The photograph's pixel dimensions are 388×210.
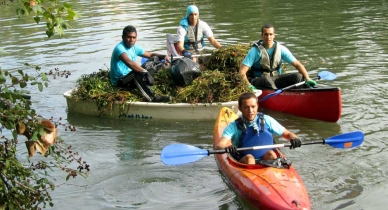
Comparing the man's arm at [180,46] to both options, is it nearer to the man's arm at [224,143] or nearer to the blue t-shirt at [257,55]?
the blue t-shirt at [257,55]

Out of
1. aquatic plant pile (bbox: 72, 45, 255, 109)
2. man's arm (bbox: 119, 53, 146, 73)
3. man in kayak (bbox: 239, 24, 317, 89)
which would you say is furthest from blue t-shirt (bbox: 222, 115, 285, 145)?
man's arm (bbox: 119, 53, 146, 73)

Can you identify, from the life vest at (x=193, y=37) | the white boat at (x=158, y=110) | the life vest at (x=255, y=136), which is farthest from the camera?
the life vest at (x=193, y=37)

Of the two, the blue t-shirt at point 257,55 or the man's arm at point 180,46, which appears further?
the man's arm at point 180,46

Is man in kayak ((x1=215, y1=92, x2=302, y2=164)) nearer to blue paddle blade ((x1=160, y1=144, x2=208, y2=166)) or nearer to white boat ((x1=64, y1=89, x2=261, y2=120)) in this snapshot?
blue paddle blade ((x1=160, y1=144, x2=208, y2=166))

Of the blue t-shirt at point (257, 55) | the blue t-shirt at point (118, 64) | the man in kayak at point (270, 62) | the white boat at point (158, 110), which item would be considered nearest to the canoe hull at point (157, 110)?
the white boat at point (158, 110)

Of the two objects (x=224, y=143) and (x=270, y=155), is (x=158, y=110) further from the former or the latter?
(x=270, y=155)

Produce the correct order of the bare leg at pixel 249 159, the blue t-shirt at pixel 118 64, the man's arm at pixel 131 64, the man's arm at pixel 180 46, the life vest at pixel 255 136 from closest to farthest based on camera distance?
the bare leg at pixel 249 159
the life vest at pixel 255 136
the man's arm at pixel 131 64
the blue t-shirt at pixel 118 64
the man's arm at pixel 180 46

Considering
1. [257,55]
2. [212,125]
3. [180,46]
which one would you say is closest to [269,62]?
[257,55]

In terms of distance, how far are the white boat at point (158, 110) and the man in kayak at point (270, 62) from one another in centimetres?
57

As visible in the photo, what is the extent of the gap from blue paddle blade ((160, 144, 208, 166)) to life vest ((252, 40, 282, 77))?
348 centimetres

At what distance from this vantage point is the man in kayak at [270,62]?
31.0 feet

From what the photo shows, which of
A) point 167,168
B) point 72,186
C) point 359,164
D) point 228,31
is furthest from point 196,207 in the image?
point 228,31

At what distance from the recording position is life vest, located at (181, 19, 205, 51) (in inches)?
458

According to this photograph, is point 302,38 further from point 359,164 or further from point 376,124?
point 359,164
